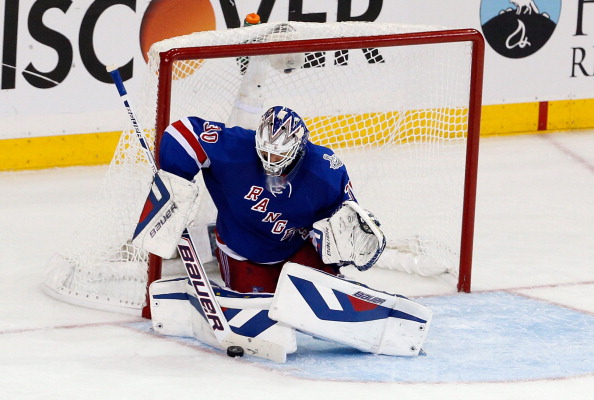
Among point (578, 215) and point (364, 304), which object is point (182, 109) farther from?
point (578, 215)

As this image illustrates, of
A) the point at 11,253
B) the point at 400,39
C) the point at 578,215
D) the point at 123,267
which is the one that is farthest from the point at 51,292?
the point at 578,215

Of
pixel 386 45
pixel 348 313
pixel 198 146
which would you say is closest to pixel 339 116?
pixel 386 45

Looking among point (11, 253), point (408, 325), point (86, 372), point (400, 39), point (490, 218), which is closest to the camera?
point (86, 372)

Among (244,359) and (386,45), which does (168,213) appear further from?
(386,45)

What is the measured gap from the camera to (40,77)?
19.1 ft

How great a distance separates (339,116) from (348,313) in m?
1.55

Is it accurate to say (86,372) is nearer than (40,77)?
Yes

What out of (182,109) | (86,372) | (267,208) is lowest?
(86,372)

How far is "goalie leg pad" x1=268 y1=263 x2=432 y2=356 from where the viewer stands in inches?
144

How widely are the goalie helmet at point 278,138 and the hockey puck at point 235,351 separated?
0.53 metres

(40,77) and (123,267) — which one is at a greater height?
(40,77)

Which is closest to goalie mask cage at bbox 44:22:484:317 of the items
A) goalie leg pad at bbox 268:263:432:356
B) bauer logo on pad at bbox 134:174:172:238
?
bauer logo on pad at bbox 134:174:172:238

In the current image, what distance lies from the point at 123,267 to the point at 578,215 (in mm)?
2212

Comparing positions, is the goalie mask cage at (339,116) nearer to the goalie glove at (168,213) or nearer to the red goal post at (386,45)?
the red goal post at (386,45)
